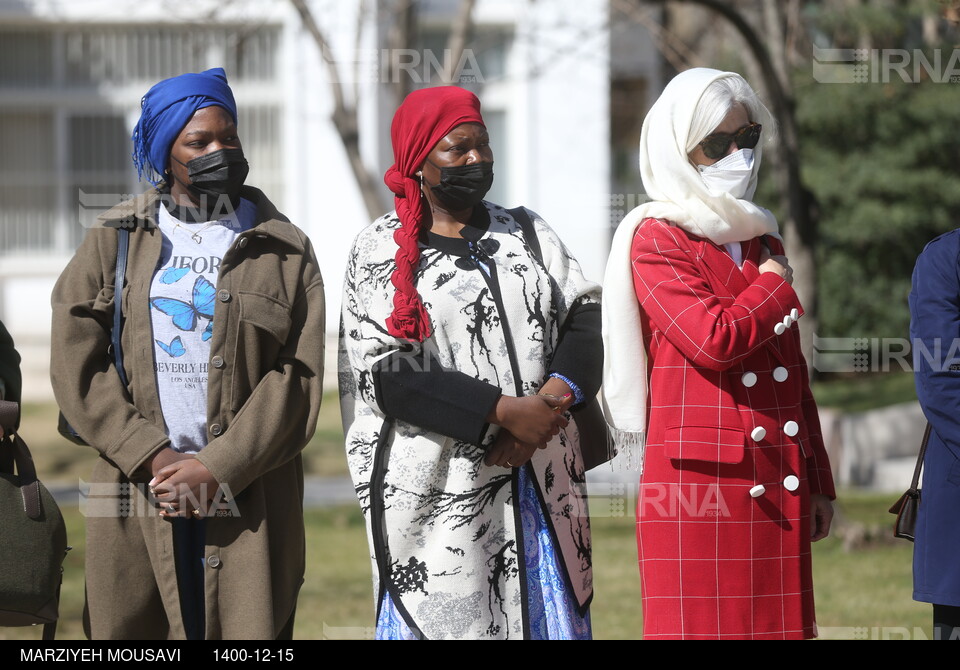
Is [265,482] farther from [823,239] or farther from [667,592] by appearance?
[823,239]

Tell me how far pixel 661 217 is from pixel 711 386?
53 cm

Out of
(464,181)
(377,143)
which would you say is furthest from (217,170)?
(377,143)

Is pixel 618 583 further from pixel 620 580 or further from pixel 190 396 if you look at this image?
pixel 190 396

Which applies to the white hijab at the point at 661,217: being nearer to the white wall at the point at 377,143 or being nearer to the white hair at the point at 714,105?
the white hair at the point at 714,105

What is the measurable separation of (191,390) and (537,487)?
113 cm

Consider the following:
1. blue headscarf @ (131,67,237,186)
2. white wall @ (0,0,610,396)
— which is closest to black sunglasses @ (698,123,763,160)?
blue headscarf @ (131,67,237,186)

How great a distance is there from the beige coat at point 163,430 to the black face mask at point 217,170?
0.19 meters

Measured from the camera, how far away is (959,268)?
3.68m

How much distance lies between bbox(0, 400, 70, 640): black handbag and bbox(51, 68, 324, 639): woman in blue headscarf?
0.39 feet

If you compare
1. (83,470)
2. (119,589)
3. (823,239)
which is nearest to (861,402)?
(823,239)

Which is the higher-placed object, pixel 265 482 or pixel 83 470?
pixel 265 482

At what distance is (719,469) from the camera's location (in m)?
3.52

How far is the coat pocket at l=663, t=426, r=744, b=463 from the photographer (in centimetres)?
348
